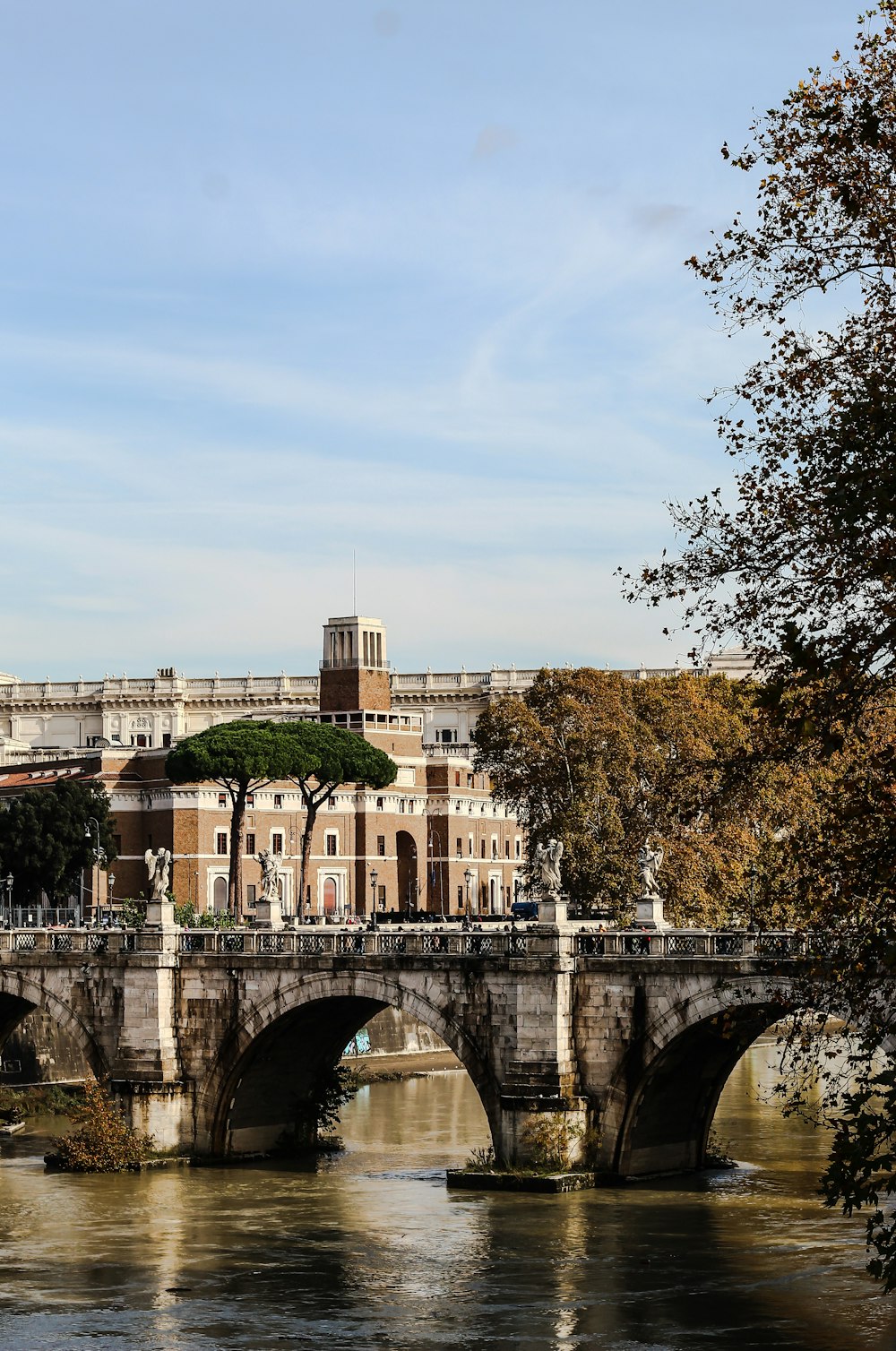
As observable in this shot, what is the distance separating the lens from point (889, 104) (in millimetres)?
21766

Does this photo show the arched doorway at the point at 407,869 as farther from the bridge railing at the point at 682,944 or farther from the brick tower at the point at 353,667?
the bridge railing at the point at 682,944

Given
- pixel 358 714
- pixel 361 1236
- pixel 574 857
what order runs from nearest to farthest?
pixel 361 1236
pixel 574 857
pixel 358 714

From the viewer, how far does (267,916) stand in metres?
58.1

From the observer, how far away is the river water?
35844mm

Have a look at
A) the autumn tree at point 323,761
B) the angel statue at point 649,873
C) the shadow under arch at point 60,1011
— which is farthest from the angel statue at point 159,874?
the autumn tree at point 323,761

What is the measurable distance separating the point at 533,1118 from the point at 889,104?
30222mm

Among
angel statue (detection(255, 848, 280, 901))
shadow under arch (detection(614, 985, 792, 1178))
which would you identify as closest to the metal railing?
shadow under arch (detection(614, 985, 792, 1178))

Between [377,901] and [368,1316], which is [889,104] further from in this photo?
[377,901]

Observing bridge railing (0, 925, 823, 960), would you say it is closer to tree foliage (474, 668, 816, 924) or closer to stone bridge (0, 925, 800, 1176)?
stone bridge (0, 925, 800, 1176)

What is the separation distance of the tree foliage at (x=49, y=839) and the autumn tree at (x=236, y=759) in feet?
17.3

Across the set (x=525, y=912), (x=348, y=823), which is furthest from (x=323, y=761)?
(x=348, y=823)

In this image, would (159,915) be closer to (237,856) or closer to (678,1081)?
(678,1081)

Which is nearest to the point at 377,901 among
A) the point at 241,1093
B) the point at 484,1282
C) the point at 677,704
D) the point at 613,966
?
the point at 677,704

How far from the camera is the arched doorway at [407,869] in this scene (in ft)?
426
